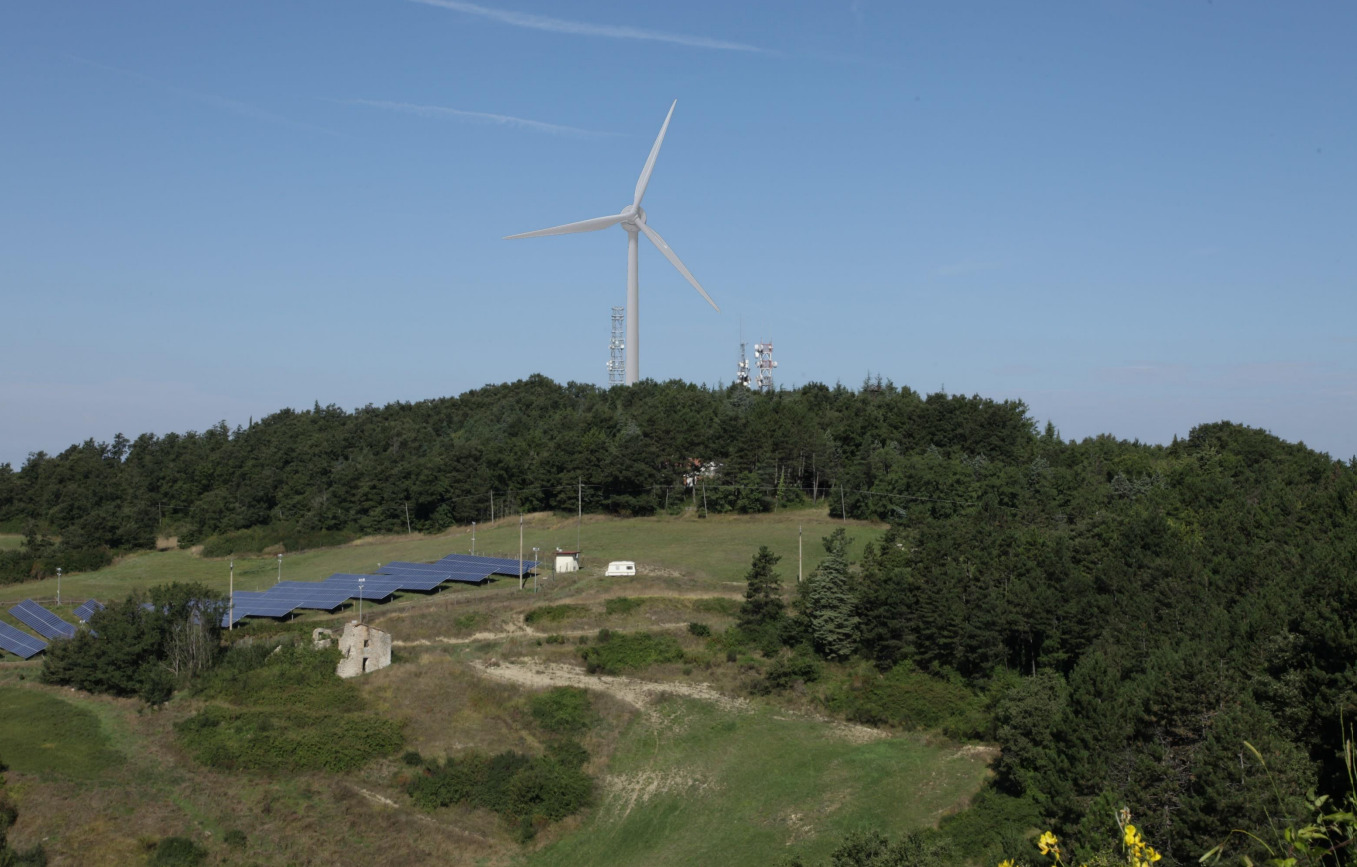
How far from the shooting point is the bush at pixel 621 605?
234 feet

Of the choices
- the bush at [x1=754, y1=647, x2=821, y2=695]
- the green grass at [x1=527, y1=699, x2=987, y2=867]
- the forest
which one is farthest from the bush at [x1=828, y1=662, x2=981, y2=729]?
the bush at [x1=754, y1=647, x2=821, y2=695]

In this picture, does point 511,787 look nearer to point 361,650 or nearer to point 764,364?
point 361,650

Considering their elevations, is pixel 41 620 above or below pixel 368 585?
below

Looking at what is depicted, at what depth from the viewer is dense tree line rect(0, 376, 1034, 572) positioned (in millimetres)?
107125

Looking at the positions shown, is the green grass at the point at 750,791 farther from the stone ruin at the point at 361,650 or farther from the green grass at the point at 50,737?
the green grass at the point at 50,737

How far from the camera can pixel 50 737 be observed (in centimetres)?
5219

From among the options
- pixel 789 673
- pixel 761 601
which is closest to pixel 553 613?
pixel 761 601

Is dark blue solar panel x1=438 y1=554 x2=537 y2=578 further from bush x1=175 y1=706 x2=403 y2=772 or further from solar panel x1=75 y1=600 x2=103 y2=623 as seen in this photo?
bush x1=175 y1=706 x2=403 y2=772

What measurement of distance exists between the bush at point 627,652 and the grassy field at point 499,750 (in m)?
0.96

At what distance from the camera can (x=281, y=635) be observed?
217 feet

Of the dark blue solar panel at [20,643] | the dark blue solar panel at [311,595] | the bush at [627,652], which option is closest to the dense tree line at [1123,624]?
the bush at [627,652]

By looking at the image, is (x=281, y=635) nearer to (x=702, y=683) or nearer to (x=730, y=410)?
(x=702, y=683)

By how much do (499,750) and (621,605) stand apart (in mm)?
19608

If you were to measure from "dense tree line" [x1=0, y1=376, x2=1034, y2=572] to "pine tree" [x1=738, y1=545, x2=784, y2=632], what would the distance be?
34412 millimetres
